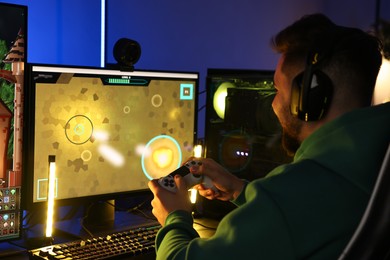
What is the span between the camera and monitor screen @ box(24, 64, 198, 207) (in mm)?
1422

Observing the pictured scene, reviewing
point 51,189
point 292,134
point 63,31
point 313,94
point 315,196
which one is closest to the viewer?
point 315,196

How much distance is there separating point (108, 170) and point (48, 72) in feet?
1.20

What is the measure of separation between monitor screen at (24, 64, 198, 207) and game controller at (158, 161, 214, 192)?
34cm

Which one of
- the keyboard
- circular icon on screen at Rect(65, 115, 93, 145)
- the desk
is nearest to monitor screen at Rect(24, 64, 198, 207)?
circular icon on screen at Rect(65, 115, 93, 145)

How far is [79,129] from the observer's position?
152 cm

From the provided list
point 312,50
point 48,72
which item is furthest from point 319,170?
point 48,72

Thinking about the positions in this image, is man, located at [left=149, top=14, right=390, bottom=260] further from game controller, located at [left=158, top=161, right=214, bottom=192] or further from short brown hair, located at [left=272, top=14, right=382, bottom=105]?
game controller, located at [left=158, top=161, right=214, bottom=192]

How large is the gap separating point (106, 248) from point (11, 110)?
0.43 m

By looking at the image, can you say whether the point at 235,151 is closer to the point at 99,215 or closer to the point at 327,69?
the point at 99,215

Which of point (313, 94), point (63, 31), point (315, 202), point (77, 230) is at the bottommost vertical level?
point (77, 230)

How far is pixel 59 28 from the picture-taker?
5.64 ft

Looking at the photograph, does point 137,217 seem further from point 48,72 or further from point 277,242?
point 277,242

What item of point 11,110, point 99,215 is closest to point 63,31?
point 11,110

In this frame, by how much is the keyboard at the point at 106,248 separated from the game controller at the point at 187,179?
8.1 inches
